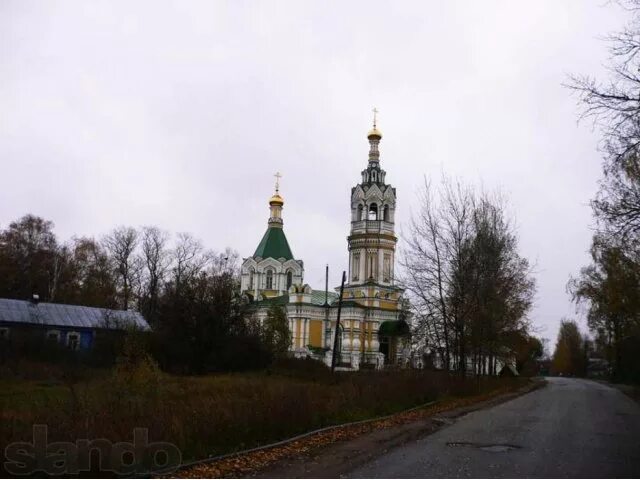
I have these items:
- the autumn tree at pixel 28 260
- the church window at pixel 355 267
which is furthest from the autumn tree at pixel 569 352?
the autumn tree at pixel 28 260

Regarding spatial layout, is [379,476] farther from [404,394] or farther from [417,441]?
[404,394]

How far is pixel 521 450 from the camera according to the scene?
11.6 metres

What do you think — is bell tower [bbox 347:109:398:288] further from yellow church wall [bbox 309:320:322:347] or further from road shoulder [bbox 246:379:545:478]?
road shoulder [bbox 246:379:545:478]

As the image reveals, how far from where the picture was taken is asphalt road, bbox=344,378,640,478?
9.66 m

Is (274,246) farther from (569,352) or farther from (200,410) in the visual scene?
(200,410)

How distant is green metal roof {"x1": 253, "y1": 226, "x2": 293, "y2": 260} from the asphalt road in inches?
1929

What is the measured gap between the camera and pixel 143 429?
9.55m

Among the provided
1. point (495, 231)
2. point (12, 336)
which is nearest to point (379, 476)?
point (495, 231)

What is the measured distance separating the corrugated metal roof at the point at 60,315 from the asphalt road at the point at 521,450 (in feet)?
87.2

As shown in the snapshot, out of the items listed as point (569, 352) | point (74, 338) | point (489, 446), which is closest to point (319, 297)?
point (74, 338)

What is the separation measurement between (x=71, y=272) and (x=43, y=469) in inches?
2042

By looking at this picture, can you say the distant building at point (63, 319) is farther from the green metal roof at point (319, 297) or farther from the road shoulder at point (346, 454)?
the road shoulder at point (346, 454)

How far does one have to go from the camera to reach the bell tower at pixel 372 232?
58.4 m

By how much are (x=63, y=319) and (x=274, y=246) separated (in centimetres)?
2789
